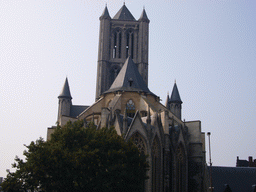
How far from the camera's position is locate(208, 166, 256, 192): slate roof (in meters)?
A: 53.9

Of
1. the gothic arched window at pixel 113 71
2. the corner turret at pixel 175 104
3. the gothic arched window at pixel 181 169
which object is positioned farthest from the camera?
the gothic arched window at pixel 113 71

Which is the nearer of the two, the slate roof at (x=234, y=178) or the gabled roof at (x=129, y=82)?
the gabled roof at (x=129, y=82)

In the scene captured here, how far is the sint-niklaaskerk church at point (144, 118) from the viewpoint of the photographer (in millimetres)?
40344

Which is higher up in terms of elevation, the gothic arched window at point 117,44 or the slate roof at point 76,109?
the gothic arched window at point 117,44

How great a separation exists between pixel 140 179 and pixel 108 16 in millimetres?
50312

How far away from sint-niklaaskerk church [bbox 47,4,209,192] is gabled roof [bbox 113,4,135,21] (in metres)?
4.39

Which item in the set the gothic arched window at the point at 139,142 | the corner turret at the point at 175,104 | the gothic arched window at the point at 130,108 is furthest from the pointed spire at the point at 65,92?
the gothic arched window at the point at 139,142

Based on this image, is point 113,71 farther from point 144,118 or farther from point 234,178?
point 144,118

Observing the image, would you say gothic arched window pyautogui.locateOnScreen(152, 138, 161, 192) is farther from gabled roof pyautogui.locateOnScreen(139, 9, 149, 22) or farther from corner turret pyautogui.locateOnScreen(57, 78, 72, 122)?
gabled roof pyautogui.locateOnScreen(139, 9, 149, 22)

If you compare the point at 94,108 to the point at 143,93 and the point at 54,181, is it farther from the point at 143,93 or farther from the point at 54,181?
the point at 54,181

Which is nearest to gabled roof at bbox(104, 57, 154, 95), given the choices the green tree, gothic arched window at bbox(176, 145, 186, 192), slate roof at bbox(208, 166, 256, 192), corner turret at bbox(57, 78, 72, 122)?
gothic arched window at bbox(176, 145, 186, 192)

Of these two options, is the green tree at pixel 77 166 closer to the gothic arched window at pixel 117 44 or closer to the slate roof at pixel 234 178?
the slate roof at pixel 234 178

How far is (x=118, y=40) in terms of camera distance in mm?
75312

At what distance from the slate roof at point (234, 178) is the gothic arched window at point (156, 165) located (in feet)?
52.3
